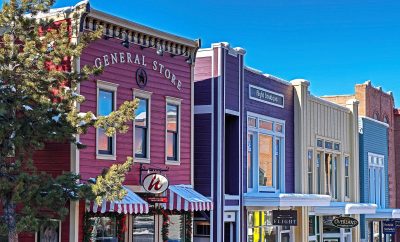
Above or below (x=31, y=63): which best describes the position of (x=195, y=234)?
below

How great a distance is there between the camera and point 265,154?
27375 millimetres

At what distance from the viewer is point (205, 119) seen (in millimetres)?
24000

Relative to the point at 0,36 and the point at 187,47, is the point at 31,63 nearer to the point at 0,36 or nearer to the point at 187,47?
the point at 0,36

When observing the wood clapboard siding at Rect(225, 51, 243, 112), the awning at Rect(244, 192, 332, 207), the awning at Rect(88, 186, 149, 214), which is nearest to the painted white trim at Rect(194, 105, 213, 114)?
the wood clapboard siding at Rect(225, 51, 243, 112)

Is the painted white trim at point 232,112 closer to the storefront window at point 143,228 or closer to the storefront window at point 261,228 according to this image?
the storefront window at point 261,228

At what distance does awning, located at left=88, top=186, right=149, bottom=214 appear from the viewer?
700 inches

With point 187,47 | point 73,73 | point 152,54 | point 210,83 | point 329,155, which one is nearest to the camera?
point 73,73

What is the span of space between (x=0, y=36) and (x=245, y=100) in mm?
9854

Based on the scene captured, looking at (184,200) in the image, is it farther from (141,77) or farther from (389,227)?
(389,227)

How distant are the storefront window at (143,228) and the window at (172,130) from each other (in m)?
1.88

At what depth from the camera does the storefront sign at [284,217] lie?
26141 millimetres

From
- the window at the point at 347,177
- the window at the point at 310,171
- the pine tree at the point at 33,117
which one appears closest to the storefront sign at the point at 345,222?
the window at the point at 310,171

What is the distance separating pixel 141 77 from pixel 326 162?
578 inches

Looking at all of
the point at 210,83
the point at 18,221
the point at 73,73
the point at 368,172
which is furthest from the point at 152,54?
the point at 368,172
